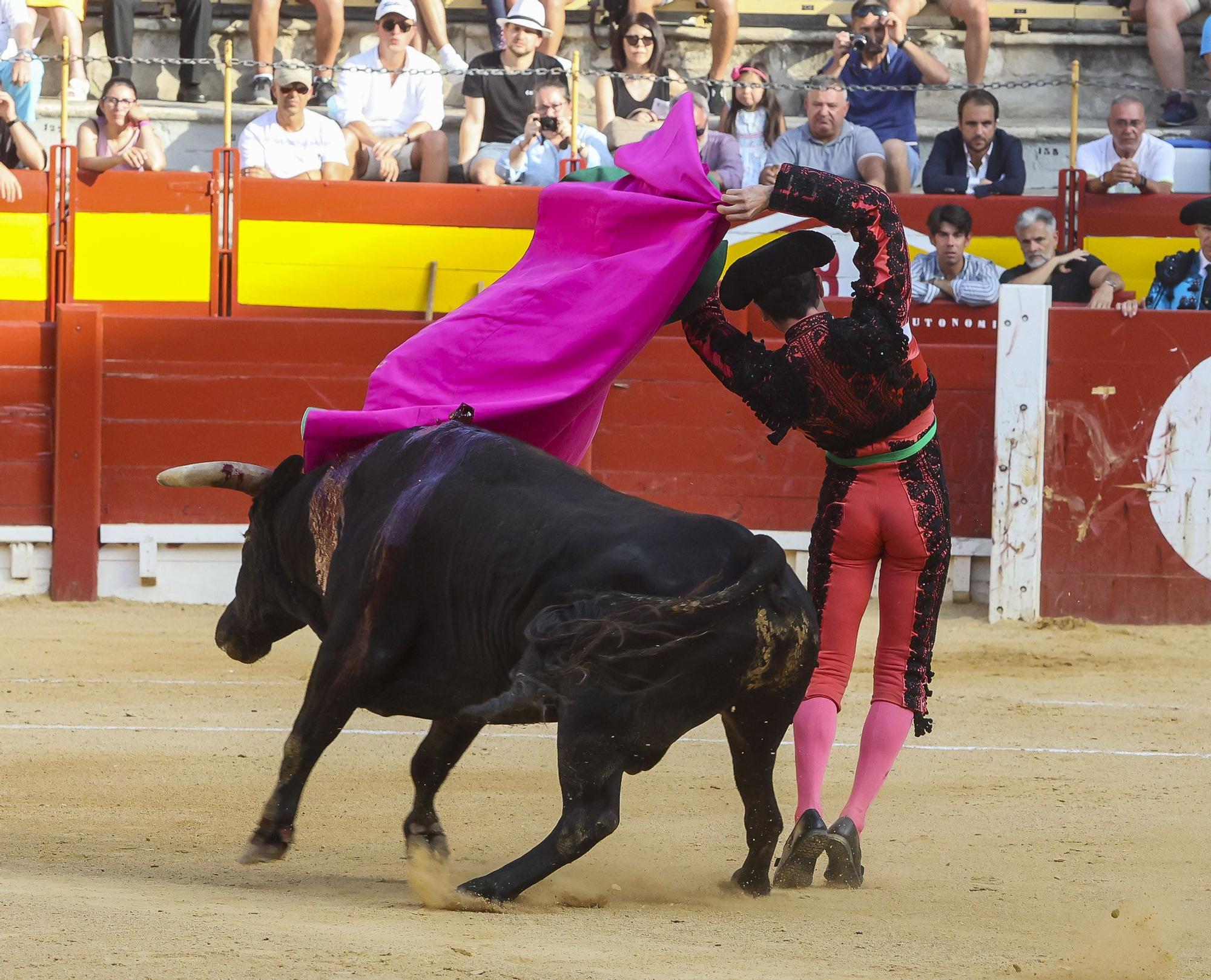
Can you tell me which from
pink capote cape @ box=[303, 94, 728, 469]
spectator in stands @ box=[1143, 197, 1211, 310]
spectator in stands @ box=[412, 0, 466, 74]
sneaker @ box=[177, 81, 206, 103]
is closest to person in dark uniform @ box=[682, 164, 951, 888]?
pink capote cape @ box=[303, 94, 728, 469]

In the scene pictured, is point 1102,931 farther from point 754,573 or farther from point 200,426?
point 200,426

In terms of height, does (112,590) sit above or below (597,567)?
below

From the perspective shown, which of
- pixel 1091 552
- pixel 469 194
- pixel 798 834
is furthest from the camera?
pixel 469 194

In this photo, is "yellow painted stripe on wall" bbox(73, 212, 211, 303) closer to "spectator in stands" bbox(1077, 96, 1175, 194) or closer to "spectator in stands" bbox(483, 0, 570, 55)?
"spectator in stands" bbox(483, 0, 570, 55)

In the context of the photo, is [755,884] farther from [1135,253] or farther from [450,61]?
[450,61]

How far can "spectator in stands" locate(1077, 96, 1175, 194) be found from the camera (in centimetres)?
809

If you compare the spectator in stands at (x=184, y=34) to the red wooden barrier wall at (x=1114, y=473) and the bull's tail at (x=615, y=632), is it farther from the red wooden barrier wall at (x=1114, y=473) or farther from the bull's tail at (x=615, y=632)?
the bull's tail at (x=615, y=632)

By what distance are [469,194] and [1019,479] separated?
112 inches

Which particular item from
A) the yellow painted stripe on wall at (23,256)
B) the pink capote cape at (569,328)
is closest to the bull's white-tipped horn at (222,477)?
the pink capote cape at (569,328)

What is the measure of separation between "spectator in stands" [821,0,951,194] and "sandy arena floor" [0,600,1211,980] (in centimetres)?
285

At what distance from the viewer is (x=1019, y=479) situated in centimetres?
703

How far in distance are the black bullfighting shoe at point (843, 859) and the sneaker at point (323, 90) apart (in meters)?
6.74

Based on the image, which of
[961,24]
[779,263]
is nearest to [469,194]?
[961,24]

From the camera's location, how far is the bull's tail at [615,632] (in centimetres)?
274
